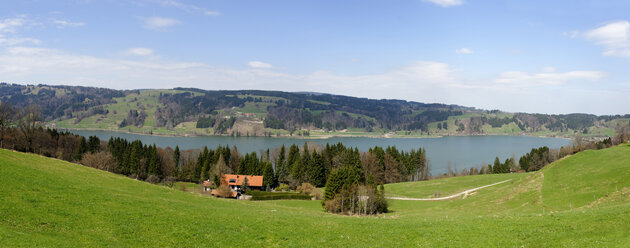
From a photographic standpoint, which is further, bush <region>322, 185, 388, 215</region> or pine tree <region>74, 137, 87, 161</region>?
pine tree <region>74, 137, 87, 161</region>

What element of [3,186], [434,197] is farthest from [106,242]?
[434,197]

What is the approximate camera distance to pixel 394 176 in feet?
308

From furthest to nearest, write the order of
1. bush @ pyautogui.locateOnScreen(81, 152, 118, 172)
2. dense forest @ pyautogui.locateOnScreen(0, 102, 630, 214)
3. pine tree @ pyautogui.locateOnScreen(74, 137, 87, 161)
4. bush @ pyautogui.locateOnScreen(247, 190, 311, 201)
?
1. pine tree @ pyautogui.locateOnScreen(74, 137, 87, 161)
2. dense forest @ pyautogui.locateOnScreen(0, 102, 630, 214)
3. bush @ pyautogui.locateOnScreen(81, 152, 118, 172)
4. bush @ pyautogui.locateOnScreen(247, 190, 311, 201)

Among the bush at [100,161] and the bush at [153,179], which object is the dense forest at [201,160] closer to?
the bush at [100,161]

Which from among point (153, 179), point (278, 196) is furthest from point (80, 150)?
point (278, 196)

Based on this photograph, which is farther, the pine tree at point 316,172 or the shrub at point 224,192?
the pine tree at point 316,172

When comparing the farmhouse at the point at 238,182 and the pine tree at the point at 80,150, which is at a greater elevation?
the pine tree at the point at 80,150

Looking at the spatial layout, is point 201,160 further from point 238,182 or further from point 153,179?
point 238,182

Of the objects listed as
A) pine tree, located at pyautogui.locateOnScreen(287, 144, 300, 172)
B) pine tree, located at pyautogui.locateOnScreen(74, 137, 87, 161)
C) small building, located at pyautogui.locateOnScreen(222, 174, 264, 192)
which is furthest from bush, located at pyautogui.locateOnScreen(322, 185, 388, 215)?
pine tree, located at pyautogui.locateOnScreen(74, 137, 87, 161)

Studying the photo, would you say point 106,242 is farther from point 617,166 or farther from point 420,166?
point 420,166

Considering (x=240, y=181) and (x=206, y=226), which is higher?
(x=206, y=226)

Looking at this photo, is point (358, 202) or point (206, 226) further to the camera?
point (358, 202)

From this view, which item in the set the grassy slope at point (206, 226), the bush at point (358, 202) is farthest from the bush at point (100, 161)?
the bush at point (358, 202)

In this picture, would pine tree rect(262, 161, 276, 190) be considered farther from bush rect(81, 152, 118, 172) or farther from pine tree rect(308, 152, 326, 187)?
bush rect(81, 152, 118, 172)
